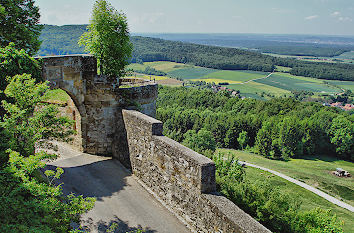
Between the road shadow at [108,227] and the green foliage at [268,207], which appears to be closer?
the road shadow at [108,227]

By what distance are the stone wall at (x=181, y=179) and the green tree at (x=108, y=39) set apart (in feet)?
10.6

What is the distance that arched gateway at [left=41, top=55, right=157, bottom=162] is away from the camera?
13.7 m

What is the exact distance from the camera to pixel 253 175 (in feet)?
153

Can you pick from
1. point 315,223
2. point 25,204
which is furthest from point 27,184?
point 315,223

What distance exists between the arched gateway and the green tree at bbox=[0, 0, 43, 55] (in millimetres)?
1539

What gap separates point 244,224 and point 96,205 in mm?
5799

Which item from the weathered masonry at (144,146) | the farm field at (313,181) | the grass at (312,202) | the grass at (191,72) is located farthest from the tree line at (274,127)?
the grass at (191,72)

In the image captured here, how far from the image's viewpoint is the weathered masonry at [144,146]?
345 inches

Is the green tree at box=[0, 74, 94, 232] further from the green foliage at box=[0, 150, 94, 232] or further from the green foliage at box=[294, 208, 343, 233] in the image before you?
the green foliage at box=[294, 208, 343, 233]

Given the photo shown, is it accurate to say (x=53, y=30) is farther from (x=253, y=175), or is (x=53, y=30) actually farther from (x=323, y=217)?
(x=323, y=217)

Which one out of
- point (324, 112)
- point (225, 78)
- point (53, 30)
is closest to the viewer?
point (324, 112)

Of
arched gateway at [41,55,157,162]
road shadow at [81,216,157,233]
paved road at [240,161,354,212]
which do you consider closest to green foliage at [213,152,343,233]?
road shadow at [81,216,157,233]

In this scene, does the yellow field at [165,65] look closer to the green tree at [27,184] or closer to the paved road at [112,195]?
the paved road at [112,195]

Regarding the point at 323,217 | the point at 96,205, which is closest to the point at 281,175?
the point at 323,217
